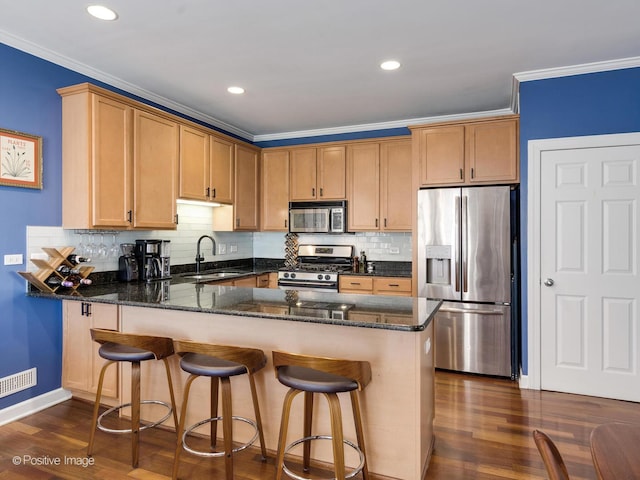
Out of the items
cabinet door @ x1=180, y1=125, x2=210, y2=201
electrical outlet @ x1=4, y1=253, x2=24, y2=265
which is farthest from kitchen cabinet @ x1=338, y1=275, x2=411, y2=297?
electrical outlet @ x1=4, y1=253, x2=24, y2=265

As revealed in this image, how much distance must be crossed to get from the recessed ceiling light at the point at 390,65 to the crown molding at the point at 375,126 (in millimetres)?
1048

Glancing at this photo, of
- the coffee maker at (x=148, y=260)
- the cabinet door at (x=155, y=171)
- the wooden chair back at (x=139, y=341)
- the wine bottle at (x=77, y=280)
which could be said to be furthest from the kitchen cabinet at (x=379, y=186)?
the wooden chair back at (x=139, y=341)

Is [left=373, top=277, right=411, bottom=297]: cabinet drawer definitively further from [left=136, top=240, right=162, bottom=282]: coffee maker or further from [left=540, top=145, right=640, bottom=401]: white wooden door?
[left=136, top=240, right=162, bottom=282]: coffee maker

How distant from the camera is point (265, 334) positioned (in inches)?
96.7

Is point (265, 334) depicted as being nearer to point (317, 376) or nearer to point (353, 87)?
point (317, 376)

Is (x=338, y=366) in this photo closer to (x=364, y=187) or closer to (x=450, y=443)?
(x=450, y=443)

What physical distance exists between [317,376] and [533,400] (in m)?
2.27

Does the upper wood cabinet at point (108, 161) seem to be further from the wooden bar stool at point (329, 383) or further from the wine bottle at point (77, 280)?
the wooden bar stool at point (329, 383)

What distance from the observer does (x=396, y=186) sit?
4.76 m

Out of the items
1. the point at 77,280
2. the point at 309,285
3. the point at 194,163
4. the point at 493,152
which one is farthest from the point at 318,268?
the point at 77,280

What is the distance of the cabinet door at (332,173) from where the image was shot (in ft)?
16.4

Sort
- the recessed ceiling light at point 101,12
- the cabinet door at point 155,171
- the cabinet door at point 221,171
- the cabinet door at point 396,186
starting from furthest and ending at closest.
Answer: the cabinet door at point 396,186
the cabinet door at point 221,171
the cabinet door at point 155,171
the recessed ceiling light at point 101,12

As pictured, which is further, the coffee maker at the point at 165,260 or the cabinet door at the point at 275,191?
the cabinet door at the point at 275,191

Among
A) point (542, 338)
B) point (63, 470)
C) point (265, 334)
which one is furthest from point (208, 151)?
point (542, 338)
